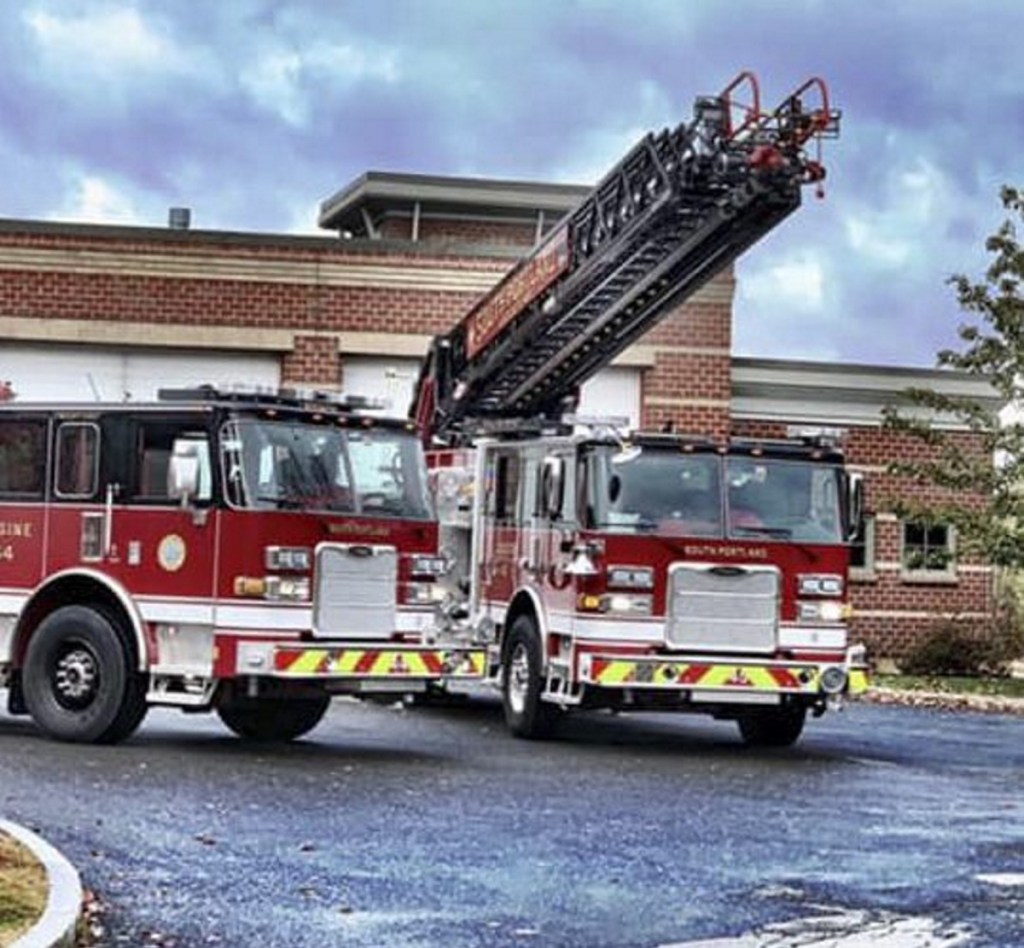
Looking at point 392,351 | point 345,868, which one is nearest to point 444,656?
point 345,868

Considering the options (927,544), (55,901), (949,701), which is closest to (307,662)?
(55,901)

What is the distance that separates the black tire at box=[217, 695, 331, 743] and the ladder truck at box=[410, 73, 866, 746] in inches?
71.3

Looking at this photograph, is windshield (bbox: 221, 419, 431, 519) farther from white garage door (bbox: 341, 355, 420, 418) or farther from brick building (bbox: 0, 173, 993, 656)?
white garage door (bbox: 341, 355, 420, 418)

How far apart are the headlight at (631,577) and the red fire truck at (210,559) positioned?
121cm

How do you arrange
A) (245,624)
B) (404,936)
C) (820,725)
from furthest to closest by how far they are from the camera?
(820,725) → (245,624) → (404,936)

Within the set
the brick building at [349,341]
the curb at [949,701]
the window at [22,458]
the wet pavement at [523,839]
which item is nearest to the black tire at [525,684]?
the wet pavement at [523,839]

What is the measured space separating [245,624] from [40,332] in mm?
13449

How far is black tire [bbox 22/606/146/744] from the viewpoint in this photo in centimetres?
1375

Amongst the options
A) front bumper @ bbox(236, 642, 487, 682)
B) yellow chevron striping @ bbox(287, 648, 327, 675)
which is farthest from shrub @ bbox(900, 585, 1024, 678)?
yellow chevron striping @ bbox(287, 648, 327, 675)

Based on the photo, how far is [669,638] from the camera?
1504 cm

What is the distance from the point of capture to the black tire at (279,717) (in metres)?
15.1

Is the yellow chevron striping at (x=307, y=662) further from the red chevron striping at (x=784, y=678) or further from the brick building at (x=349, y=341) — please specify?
the brick building at (x=349, y=341)

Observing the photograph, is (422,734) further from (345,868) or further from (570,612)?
(345,868)

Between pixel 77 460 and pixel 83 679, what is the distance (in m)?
1.58
